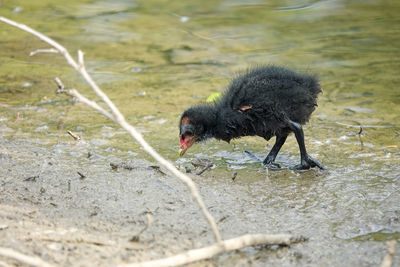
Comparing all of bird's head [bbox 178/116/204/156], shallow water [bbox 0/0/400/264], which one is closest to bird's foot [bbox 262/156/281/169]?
shallow water [bbox 0/0/400/264]

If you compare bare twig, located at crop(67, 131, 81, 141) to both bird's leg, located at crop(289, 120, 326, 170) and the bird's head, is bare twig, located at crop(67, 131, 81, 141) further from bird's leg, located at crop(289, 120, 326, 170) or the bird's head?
bird's leg, located at crop(289, 120, 326, 170)

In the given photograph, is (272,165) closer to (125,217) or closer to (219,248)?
(125,217)

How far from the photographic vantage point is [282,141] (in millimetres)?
5086

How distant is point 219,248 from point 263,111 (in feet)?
7.36

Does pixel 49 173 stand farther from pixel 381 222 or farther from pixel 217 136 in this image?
pixel 381 222

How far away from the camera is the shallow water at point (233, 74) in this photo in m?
4.23

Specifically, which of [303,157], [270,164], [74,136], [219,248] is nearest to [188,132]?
[270,164]

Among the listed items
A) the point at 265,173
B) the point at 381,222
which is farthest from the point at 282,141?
the point at 381,222

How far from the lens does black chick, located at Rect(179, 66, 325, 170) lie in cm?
471

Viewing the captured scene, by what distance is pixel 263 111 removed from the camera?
4.74 meters

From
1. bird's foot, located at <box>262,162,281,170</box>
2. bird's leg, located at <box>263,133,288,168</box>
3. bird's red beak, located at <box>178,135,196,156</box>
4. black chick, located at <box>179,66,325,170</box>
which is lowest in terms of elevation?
bird's foot, located at <box>262,162,281,170</box>

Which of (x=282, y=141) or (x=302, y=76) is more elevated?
(x=302, y=76)

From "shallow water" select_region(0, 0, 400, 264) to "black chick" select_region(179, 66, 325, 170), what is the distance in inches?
11.0

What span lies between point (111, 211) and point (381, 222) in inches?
74.7
